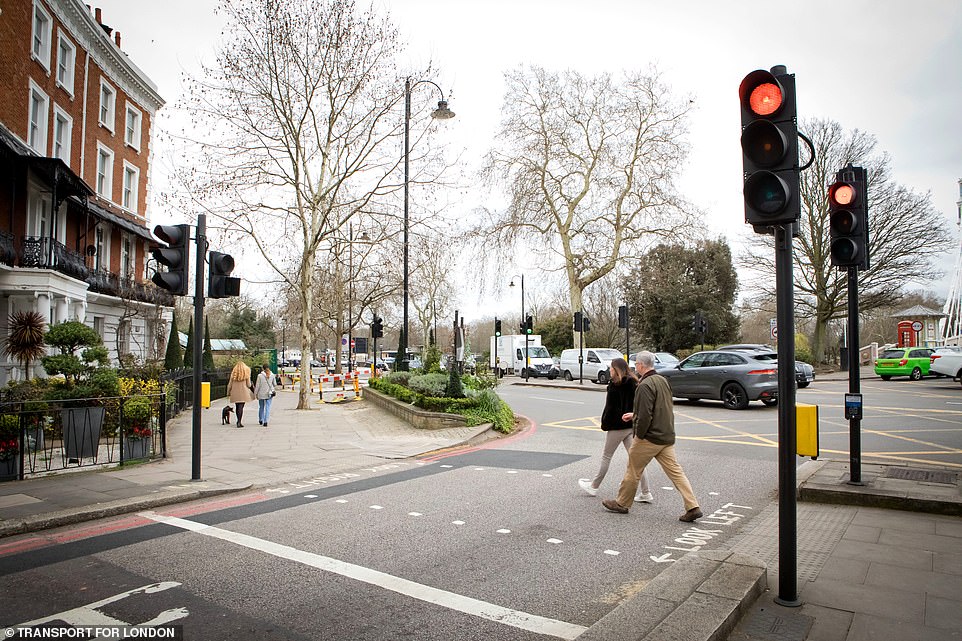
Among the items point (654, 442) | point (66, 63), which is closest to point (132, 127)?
point (66, 63)

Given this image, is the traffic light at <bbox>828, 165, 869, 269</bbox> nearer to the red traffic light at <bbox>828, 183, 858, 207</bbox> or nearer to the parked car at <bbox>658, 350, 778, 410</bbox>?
the red traffic light at <bbox>828, 183, 858, 207</bbox>

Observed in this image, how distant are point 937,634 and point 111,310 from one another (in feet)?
107

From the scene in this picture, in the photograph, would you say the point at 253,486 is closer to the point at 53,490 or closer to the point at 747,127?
the point at 53,490

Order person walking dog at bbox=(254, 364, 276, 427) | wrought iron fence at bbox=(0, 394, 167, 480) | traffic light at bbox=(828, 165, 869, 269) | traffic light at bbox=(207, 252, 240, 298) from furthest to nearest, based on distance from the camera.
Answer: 1. person walking dog at bbox=(254, 364, 276, 427)
2. traffic light at bbox=(207, 252, 240, 298)
3. wrought iron fence at bbox=(0, 394, 167, 480)
4. traffic light at bbox=(828, 165, 869, 269)

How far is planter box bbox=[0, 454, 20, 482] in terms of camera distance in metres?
8.27

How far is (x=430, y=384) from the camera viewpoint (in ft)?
54.2

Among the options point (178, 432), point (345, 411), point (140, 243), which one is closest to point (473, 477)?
point (178, 432)

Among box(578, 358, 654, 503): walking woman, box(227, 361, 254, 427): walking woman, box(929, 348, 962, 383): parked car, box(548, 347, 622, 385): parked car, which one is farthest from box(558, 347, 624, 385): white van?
box(578, 358, 654, 503): walking woman

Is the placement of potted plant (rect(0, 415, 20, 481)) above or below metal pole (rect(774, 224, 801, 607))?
below

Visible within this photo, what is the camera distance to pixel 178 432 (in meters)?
14.5

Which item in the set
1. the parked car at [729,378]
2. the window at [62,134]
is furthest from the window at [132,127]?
the parked car at [729,378]

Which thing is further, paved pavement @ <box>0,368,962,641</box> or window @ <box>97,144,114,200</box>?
window @ <box>97,144,114,200</box>

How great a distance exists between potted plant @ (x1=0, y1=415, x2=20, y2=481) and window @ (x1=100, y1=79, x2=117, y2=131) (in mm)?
23056

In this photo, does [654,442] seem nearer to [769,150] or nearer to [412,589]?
[412,589]
